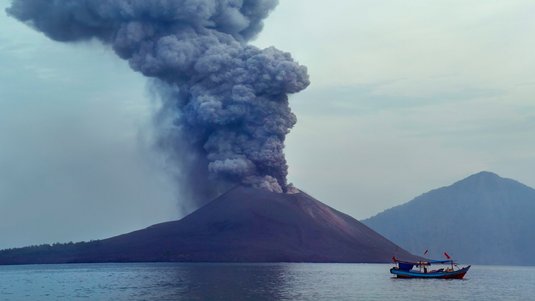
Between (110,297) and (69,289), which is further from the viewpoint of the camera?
(69,289)

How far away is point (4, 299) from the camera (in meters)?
94.2

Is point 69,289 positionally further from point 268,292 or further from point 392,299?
point 392,299

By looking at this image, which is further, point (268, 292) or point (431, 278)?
point (431, 278)

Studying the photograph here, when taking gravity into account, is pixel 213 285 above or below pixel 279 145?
below

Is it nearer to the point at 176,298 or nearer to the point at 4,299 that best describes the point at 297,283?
the point at 176,298

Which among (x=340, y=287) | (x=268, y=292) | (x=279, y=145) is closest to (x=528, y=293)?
(x=340, y=287)

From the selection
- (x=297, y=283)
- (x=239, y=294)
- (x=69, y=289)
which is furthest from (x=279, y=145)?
(x=239, y=294)

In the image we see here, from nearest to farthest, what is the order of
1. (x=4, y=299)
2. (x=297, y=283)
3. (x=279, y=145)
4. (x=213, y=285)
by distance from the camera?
(x=4, y=299) < (x=213, y=285) < (x=297, y=283) < (x=279, y=145)

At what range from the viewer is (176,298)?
8562 centimetres

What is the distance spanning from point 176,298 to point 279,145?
104m

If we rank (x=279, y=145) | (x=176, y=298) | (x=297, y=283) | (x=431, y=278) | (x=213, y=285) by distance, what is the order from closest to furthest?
(x=176, y=298)
(x=213, y=285)
(x=297, y=283)
(x=431, y=278)
(x=279, y=145)

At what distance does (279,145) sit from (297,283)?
7321cm

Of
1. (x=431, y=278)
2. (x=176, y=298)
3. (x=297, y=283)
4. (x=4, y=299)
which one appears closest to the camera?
(x=176, y=298)

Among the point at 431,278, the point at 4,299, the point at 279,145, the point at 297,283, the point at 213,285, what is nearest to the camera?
the point at 4,299
